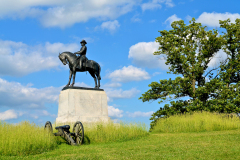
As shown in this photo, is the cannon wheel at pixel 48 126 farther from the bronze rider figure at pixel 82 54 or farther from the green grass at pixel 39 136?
the bronze rider figure at pixel 82 54

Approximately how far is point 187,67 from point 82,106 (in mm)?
10279

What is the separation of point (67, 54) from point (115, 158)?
9.97 metres

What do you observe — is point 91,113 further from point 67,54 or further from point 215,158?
point 215,158

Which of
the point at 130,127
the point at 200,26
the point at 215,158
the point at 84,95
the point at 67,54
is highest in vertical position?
the point at 200,26

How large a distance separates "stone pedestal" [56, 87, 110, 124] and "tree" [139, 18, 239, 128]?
19.1ft

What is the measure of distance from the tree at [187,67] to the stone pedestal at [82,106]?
582cm

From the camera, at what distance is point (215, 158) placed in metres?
7.52

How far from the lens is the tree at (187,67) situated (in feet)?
66.8

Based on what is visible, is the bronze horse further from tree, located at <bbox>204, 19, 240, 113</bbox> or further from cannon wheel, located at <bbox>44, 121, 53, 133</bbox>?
tree, located at <bbox>204, 19, 240, 113</bbox>

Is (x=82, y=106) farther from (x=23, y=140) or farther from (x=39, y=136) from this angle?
(x=23, y=140)

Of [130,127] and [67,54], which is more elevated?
[67,54]

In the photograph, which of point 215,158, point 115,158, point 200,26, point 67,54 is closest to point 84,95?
point 67,54

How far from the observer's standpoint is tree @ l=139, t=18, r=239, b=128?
20.4 meters

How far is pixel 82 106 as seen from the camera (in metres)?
15.7
